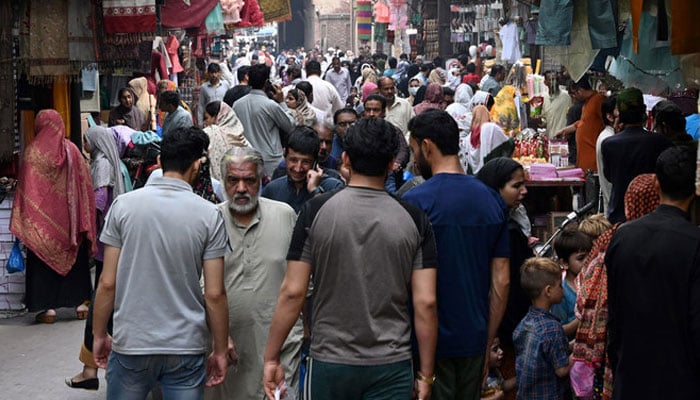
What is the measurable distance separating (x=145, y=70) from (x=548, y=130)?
570 centimetres

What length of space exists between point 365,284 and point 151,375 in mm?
1174

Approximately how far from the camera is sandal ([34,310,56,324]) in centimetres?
963

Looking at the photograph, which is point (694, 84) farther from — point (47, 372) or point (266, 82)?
point (266, 82)

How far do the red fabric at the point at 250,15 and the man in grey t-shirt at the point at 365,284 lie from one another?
15.6 m

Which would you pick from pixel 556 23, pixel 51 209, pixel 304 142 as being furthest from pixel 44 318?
pixel 556 23

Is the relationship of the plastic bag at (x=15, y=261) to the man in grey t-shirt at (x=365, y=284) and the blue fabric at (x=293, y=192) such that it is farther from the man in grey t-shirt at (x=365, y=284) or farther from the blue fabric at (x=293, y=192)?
the man in grey t-shirt at (x=365, y=284)

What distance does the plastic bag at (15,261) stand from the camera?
9492mm

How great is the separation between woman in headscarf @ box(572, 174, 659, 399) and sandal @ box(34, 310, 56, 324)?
5.23m

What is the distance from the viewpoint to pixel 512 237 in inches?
240

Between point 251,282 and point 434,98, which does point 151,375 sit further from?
point 434,98

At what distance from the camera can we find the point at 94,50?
960 centimetres

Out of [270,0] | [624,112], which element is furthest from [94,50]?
[270,0]

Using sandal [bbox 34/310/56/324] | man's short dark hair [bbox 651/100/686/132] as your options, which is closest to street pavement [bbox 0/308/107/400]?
sandal [bbox 34/310/56/324]

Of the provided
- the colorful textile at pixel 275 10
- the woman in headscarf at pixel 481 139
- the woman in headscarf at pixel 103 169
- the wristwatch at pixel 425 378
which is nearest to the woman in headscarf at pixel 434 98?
the woman in headscarf at pixel 481 139
